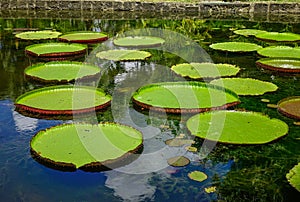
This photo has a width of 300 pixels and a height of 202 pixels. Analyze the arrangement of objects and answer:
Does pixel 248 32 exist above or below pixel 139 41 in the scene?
above

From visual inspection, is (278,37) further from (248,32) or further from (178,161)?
(178,161)

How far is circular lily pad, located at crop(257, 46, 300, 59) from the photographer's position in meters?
6.27

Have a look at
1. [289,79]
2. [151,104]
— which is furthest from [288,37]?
[151,104]

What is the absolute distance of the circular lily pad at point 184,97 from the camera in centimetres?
413

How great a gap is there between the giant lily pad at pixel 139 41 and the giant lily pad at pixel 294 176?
428cm

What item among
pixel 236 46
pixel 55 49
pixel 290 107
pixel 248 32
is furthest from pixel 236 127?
pixel 248 32

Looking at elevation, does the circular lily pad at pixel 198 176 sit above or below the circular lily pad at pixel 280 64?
below

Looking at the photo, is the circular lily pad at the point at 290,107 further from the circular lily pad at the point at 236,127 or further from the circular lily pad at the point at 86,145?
the circular lily pad at the point at 86,145

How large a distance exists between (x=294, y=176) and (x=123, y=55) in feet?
12.2

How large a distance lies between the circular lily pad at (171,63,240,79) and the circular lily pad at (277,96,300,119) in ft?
3.47

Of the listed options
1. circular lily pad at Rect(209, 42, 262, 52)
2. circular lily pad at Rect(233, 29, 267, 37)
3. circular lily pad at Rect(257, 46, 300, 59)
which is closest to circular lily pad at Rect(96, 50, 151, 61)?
circular lily pad at Rect(209, 42, 262, 52)

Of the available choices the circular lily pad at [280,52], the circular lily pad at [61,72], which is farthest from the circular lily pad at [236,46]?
the circular lily pad at [61,72]

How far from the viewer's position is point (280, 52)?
21.1ft

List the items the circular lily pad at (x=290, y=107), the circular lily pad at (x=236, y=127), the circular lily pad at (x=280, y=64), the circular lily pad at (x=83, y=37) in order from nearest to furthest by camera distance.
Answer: the circular lily pad at (x=236, y=127), the circular lily pad at (x=290, y=107), the circular lily pad at (x=280, y=64), the circular lily pad at (x=83, y=37)
